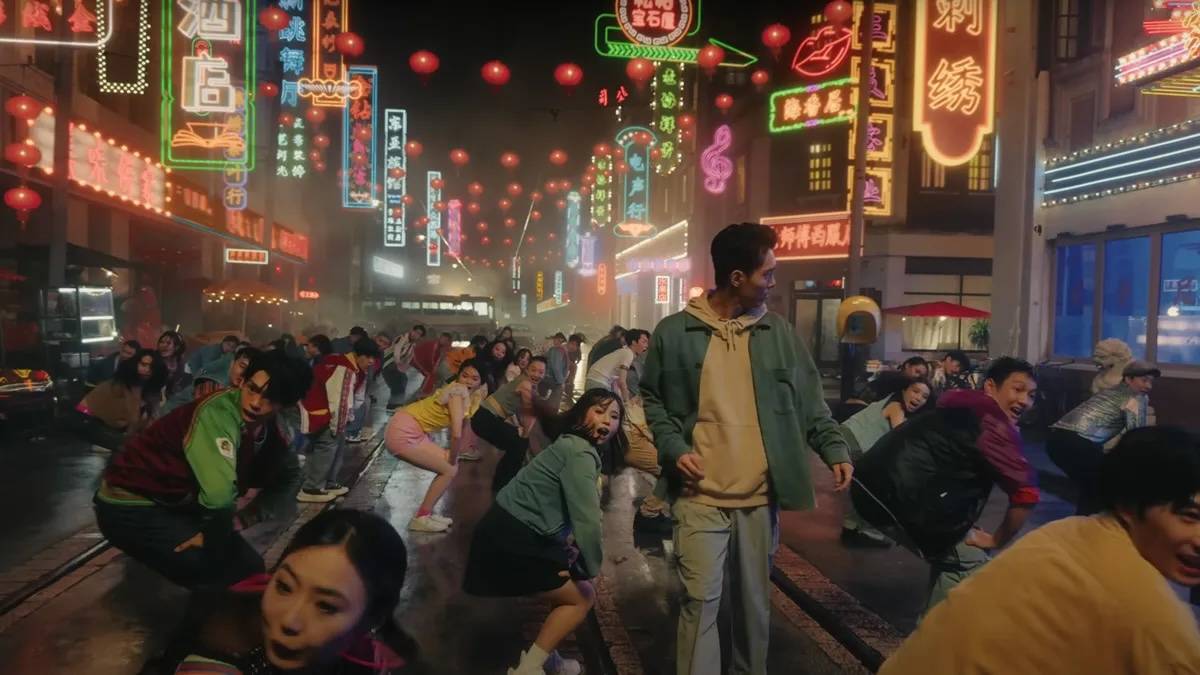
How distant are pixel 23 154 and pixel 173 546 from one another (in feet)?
44.1

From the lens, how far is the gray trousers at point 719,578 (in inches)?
144

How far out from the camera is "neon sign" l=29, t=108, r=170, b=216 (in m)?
15.1

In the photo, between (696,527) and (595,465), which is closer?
(696,527)

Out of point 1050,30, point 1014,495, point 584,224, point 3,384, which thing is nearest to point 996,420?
point 1014,495

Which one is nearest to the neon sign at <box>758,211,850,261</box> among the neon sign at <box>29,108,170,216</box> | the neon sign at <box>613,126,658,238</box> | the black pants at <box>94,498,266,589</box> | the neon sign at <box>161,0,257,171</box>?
Answer: the neon sign at <box>613,126,658,238</box>

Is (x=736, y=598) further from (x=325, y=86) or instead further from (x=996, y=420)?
(x=325, y=86)

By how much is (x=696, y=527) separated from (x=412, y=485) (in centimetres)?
709

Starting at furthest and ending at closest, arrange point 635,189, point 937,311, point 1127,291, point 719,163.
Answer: point 635,189 → point 719,163 → point 937,311 → point 1127,291

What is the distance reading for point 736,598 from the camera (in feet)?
12.5

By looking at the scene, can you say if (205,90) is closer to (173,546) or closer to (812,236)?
(812,236)

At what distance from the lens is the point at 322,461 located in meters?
11.8

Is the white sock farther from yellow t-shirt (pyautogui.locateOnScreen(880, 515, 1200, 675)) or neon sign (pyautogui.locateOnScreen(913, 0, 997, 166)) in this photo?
neon sign (pyautogui.locateOnScreen(913, 0, 997, 166))

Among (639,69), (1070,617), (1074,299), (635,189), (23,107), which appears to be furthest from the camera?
(635,189)

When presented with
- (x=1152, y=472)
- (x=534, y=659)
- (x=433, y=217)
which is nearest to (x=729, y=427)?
(x=534, y=659)
